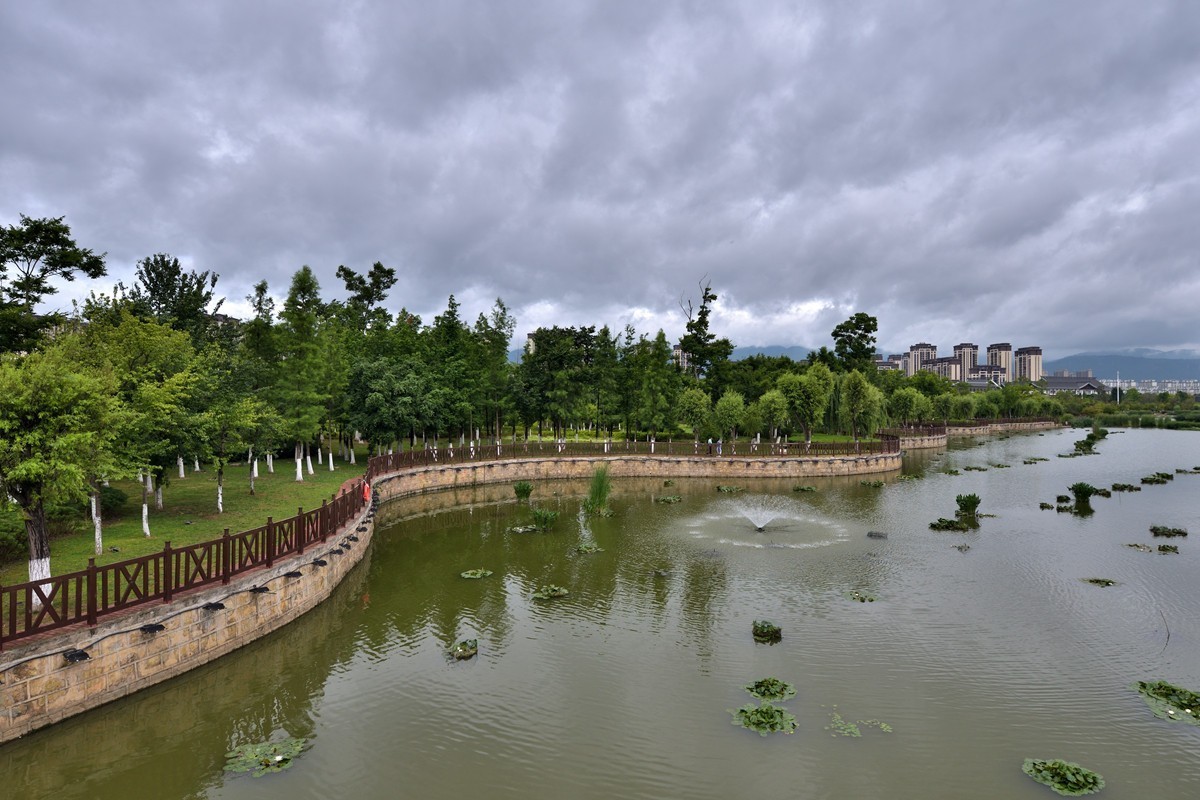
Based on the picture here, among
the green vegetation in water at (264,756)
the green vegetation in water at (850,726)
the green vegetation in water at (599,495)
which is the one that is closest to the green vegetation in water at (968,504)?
the green vegetation in water at (599,495)

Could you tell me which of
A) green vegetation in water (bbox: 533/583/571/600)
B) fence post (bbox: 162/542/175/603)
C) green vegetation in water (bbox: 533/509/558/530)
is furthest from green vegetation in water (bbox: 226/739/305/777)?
green vegetation in water (bbox: 533/509/558/530)

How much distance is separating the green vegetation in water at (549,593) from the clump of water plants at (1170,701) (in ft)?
50.1

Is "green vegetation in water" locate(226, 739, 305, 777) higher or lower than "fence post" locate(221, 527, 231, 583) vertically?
lower

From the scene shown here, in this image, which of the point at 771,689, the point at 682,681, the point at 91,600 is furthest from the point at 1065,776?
the point at 91,600

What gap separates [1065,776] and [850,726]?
11.7ft

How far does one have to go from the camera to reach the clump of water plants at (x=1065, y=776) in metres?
10.9

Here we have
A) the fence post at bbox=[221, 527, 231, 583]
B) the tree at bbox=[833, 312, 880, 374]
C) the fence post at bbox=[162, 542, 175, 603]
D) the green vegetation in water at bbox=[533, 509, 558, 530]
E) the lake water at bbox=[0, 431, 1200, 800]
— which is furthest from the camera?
the tree at bbox=[833, 312, 880, 374]

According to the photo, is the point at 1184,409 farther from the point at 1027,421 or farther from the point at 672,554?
the point at 672,554

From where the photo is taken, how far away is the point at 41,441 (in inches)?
595

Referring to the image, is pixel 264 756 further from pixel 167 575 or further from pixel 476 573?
pixel 476 573

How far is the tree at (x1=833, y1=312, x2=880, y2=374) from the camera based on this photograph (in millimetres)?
85525

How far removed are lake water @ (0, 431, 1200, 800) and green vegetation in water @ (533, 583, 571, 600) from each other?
1.62 ft

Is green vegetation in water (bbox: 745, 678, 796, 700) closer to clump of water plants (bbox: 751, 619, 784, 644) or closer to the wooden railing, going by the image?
clump of water plants (bbox: 751, 619, 784, 644)

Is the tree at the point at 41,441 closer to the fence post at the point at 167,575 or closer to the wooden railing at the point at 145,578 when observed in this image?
the wooden railing at the point at 145,578
